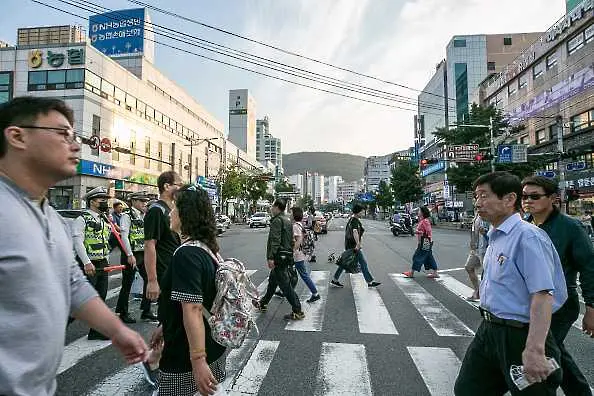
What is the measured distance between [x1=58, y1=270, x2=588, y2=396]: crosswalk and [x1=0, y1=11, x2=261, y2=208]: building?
22.9 m

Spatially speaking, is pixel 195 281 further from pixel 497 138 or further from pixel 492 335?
pixel 497 138

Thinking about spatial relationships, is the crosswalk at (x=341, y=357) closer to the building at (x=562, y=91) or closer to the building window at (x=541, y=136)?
the building at (x=562, y=91)

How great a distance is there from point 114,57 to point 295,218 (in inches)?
1593

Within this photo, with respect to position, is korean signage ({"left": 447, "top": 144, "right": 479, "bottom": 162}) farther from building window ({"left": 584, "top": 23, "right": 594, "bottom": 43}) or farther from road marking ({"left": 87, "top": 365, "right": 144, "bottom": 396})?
road marking ({"left": 87, "top": 365, "right": 144, "bottom": 396})

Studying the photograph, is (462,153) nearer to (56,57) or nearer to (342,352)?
(342,352)

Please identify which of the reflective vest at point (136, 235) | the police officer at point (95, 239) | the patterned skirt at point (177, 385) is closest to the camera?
the patterned skirt at point (177, 385)

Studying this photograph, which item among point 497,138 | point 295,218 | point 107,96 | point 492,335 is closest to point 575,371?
point 492,335

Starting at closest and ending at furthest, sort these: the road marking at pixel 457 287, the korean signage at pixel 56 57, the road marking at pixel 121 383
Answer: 1. the road marking at pixel 121 383
2. the road marking at pixel 457 287
3. the korean signage at pixel 56 57

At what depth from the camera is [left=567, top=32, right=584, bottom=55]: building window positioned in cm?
2682

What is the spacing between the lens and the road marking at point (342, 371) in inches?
137

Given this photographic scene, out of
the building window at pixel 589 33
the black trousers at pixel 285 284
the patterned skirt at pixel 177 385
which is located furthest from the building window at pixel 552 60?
the patterned skirt at pixel 177 385

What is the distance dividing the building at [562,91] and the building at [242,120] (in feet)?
258

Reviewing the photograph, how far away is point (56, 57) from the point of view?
29.8 m

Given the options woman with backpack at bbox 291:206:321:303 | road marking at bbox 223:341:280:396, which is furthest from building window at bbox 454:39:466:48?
road marking at bbox 223:341:280:396
